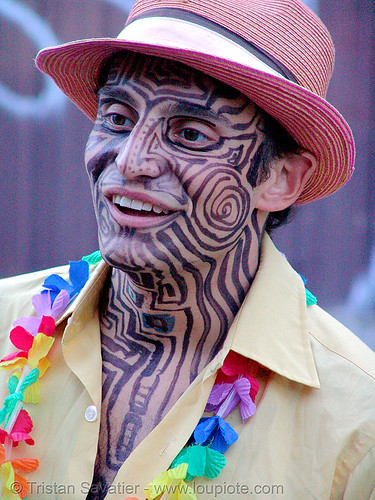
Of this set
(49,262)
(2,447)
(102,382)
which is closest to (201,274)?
(102,382)

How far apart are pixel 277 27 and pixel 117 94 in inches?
21.4

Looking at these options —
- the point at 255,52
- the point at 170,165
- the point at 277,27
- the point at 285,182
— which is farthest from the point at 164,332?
the point at 277,27

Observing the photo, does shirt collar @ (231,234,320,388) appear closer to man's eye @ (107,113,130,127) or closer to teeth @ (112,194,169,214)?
teeth @ (112,194,169,214)

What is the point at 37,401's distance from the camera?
1959mm

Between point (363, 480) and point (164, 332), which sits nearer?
point (363, 480)

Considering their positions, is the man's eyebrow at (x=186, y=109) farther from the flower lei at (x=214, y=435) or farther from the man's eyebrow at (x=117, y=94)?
the flower lei at (x=214, y=435)

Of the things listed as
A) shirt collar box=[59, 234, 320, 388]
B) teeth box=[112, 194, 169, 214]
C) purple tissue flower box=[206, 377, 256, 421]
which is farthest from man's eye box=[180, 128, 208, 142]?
purple tissue flower box=[206, 377, 256, 421]

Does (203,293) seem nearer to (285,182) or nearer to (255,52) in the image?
(285,182)

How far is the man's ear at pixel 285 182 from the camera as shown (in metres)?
2.12

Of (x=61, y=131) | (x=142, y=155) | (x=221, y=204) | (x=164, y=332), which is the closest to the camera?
(x=142, y=155)

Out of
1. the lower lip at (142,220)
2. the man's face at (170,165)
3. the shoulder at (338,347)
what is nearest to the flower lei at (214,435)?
the shoulder at (338,347)

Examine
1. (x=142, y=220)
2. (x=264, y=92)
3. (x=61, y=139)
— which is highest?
(x=264, y=92)

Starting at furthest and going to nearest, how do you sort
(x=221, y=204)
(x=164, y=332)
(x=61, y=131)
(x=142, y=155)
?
(x=61, y=131)
(x=164, y=332)
(x=221, y=204)
(x=142, y=155)

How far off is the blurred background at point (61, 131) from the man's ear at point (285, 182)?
2.11m
